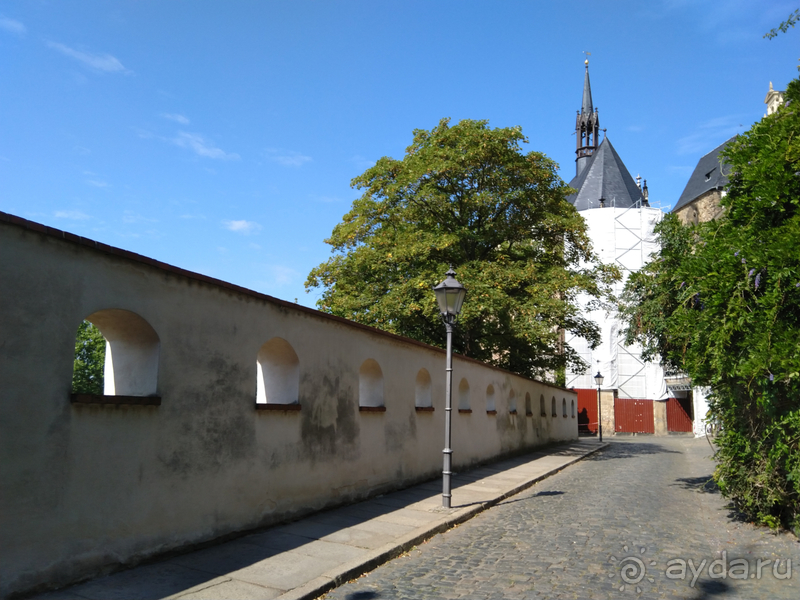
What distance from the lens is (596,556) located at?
7.03m

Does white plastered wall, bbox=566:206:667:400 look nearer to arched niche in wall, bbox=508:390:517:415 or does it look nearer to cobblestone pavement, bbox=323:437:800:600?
arched niche in wall, bbox=508:390:517:415

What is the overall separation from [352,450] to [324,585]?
14.4 feet

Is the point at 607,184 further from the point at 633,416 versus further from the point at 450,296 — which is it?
the point at 450,296

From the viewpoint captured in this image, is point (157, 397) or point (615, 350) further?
point (615, 350)

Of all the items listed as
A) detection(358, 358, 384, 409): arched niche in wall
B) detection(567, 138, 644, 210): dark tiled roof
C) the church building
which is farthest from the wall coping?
detection(567, 138, 644, 210): dark tiled roof

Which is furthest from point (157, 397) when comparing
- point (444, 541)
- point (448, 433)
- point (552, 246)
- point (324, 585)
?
point (552, 246)

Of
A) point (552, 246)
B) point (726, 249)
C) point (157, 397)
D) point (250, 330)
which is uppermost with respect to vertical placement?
point (552, 246)

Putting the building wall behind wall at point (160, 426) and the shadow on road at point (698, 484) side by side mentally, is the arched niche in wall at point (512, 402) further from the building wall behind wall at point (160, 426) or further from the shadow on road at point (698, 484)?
the building wall behind wall at point (160, 426)

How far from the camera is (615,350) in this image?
155 feet

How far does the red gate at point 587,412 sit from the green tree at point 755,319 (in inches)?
1471

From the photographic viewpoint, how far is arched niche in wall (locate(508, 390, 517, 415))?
786 inches

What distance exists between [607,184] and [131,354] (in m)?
60.7

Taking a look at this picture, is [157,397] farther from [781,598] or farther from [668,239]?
[668,239]

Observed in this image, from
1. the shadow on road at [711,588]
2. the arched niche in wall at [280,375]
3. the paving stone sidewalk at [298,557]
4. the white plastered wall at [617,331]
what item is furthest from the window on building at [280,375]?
the white plastered wall at [617,331]
